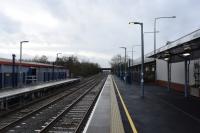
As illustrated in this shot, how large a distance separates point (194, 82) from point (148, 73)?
29.6 metres

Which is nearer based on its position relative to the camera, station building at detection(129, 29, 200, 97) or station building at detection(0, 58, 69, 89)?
station building at detection(129, 29, 200, 97)

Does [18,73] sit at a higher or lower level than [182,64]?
lower

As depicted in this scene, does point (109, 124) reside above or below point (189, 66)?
below

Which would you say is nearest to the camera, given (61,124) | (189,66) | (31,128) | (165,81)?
(31,128)

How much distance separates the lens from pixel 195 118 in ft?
50.3

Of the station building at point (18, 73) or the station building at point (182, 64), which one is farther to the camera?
the station building at point (18, 73)

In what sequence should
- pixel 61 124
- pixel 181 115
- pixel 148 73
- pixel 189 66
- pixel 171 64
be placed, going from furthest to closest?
pixel 148 73 → pixel 171 64 → pixel 189 66 → pixel 181 115 → pixel 61 124

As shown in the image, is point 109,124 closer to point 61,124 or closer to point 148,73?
point 61,124

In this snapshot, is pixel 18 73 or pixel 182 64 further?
pixel 18 73

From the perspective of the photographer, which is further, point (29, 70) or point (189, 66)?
point (29, 70)

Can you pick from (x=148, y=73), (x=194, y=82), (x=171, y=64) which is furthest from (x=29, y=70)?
(x=148, y=73)

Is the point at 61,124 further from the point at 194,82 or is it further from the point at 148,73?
the point at 148,73

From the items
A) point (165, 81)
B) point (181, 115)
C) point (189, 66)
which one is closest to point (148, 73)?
point (165, 81)

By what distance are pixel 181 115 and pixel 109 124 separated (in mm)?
4343
